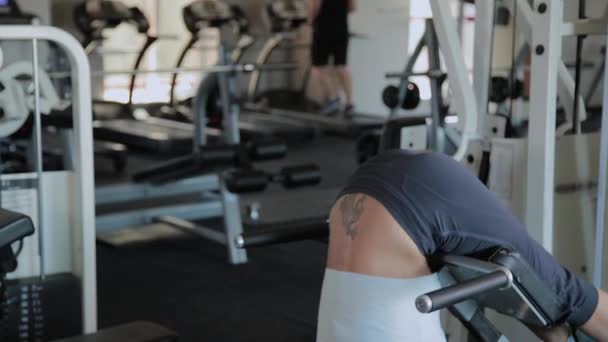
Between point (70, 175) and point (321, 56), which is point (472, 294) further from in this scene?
point (321, 56)

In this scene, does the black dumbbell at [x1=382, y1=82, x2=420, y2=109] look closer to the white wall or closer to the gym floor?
the gym floor

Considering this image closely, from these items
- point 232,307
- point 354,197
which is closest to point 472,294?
point 354,197

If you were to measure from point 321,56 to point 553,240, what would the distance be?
5.38 m

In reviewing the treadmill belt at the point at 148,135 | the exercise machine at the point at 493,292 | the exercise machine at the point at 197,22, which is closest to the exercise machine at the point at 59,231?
the exercise machine at the point at 493,292

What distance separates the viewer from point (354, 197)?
60.7 inches

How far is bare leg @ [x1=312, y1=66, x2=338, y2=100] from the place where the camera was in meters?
7.78

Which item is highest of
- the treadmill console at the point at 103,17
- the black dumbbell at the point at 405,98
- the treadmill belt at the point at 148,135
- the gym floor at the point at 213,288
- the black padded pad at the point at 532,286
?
the treadmill console at the point at 103,17

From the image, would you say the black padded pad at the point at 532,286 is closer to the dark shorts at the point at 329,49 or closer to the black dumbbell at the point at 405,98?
the black dumbbell at the point at 405,98

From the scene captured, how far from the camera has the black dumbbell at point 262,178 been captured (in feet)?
12.2

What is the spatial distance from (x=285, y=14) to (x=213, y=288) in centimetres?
409

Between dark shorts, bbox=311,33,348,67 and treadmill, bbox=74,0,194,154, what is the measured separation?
4.85ft

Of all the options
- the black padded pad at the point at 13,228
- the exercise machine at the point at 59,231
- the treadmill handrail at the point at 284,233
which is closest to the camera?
the treadmill handrail at the point at 284,233

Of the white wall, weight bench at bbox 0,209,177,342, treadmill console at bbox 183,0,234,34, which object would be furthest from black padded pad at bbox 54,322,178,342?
the white wall

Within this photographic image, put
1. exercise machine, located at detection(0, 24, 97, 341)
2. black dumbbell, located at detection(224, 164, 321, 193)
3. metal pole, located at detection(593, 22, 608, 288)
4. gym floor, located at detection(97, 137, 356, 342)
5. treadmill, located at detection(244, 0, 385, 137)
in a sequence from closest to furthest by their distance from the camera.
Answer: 1. metal pole, located at detection(593, 22, 608, 288)
2. exercise machine, located at detection(0, 24, 97, 341)
3. gym floor, located at detection(97, 137, 356, 342)
4. black dumbbell, located at detection(224, 164, 321, 193)
5. treadmill, located at detection(244, 0, 385, 137)
